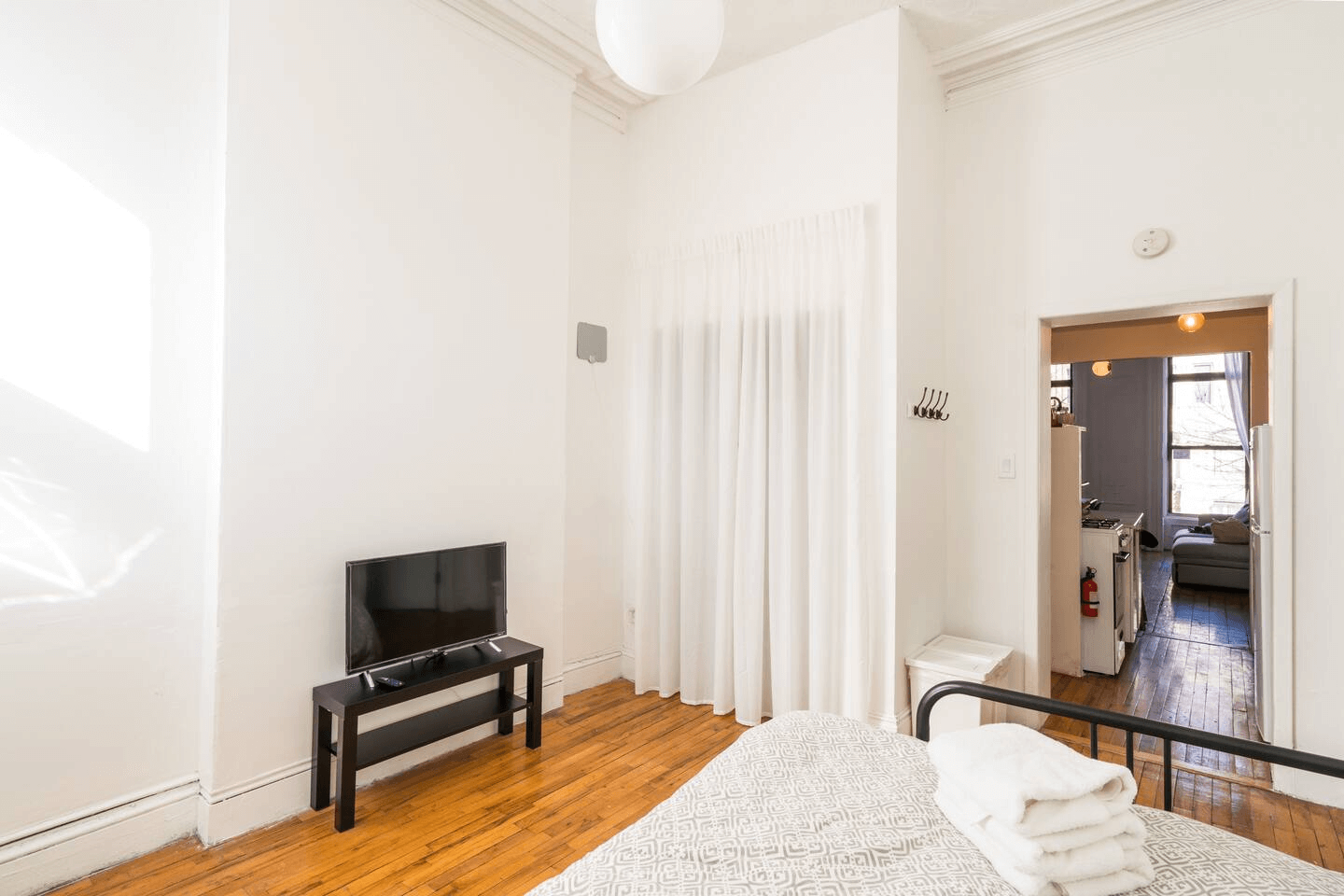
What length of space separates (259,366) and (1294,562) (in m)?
4.06

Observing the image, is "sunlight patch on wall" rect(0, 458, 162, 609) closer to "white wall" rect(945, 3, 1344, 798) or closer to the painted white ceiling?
the painted white ceiling

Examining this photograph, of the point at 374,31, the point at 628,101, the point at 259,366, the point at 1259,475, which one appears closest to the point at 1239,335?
the point at 1259,475

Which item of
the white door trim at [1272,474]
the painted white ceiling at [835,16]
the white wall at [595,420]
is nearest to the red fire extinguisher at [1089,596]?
the white door trim at [1272,474]

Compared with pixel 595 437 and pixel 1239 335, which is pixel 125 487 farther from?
pixel 1239 335

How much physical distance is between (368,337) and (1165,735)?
2.87 metres

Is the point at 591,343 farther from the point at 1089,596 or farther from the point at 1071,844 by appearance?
the point at 1089,596

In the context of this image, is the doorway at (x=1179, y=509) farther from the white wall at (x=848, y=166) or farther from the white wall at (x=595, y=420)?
the white wall at (x=595, y=420)

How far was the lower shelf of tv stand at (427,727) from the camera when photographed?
255 cm

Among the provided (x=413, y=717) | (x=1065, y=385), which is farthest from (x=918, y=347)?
(x=1065, y=385)

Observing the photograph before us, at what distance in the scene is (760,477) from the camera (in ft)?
11.1

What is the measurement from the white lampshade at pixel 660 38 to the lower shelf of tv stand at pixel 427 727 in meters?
2.43

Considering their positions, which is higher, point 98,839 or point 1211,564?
point 1211,564

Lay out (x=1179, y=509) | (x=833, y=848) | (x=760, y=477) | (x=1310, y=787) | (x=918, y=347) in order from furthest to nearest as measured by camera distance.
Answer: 1. (x=1179, y=509)
2. (x=760, y=477)
3. (x=918, y=347)
4. (x=1310, y=787)
5. (x=833, y=848)

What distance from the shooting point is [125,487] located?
224cm
